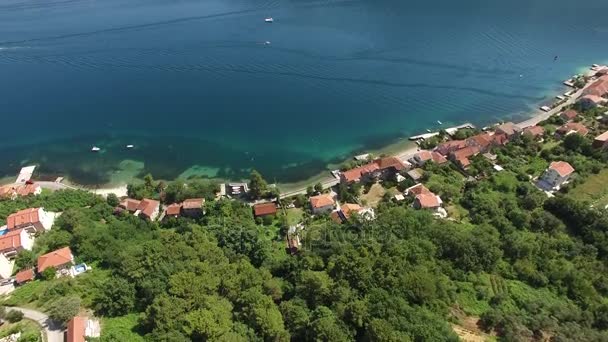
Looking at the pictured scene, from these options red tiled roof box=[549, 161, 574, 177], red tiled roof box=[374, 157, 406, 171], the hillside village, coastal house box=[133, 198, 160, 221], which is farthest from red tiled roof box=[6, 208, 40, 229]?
red tiled roof box=[549, 161, 574, 177]

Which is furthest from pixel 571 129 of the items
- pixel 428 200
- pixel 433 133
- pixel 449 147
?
pixel 428 200

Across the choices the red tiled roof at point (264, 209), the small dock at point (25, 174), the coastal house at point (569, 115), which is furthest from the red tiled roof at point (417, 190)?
the small dock at point (25, 174)

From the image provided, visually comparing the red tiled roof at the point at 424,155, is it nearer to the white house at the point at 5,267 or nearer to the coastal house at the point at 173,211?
the coastal house at the point at 173,211

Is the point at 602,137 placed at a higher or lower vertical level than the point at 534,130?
higher

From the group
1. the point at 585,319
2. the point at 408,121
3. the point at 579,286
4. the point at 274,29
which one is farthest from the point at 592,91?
the point at 274,29

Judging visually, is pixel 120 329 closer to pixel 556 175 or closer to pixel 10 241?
pixel 10 241

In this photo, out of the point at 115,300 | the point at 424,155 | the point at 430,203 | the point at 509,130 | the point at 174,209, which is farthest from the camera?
the point at 509,130
